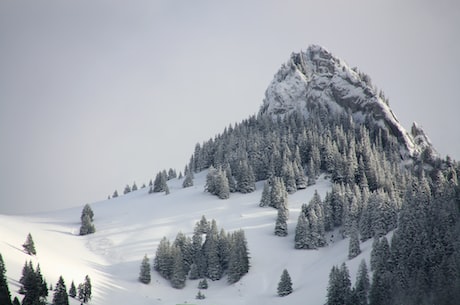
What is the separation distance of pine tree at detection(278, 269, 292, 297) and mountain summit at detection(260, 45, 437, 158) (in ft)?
237

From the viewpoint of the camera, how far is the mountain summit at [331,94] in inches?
6112

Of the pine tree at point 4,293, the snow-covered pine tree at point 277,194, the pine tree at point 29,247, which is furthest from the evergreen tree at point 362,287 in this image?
the pine tree at point 29,247

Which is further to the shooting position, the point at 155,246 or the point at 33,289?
the point at 155,246

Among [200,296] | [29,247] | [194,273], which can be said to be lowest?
[200,296]

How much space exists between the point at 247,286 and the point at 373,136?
79.2m

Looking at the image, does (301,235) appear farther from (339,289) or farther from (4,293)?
(4,293)

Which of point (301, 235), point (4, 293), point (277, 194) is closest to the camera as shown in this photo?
point (4, 293)

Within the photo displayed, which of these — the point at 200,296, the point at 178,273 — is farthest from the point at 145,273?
the point at 200,296

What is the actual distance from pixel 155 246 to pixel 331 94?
291ft

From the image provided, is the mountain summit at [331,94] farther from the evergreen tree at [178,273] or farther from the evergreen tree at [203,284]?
the evergreen tree at [178,273]

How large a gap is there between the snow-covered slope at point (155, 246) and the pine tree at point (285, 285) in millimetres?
1128

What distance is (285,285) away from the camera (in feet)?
267

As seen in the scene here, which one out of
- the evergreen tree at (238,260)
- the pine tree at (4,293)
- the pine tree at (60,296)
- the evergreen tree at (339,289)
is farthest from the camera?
the evergreen tree at (238,260)

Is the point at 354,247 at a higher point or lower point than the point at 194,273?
higher
